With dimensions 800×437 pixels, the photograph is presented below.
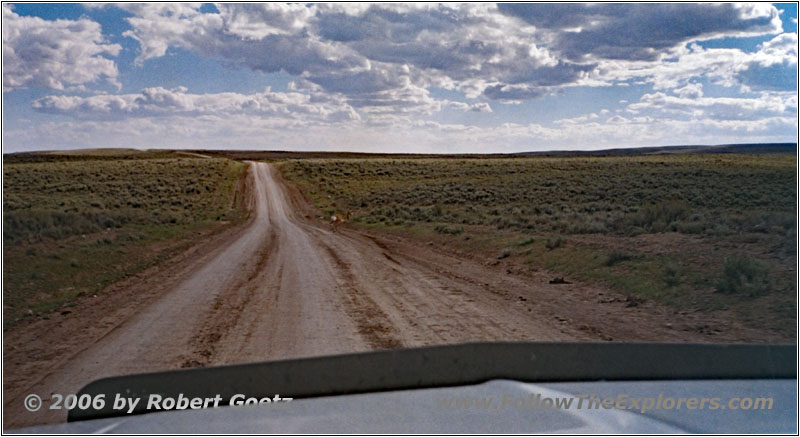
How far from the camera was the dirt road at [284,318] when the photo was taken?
21.3 feet

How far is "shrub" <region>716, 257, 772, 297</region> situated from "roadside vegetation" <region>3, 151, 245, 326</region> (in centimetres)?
1015

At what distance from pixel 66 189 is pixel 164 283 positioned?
3730cm

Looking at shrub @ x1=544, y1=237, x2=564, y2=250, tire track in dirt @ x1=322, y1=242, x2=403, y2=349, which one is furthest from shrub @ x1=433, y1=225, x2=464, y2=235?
tire track in dirt @ x1=322, y1=242, x2=403, y2=349

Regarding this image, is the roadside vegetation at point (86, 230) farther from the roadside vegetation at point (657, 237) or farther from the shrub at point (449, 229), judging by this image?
the shrub at point (449, 229)

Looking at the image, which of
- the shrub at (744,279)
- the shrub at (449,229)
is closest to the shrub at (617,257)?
the shrub at (744,279)

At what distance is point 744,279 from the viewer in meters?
9.75

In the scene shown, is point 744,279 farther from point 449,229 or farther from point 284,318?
point 449,229

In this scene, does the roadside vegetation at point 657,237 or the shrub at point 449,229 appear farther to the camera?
the shrub at point 449,229

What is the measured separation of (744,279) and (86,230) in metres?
19.1

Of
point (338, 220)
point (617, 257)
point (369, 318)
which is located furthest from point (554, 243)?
point (338, 220)

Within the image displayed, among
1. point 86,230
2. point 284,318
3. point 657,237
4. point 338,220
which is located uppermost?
point 657,237

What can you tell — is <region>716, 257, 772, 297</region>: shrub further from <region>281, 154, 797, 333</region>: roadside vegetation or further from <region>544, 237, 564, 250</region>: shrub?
<region>544, 237, 564, 250</region>: shrub

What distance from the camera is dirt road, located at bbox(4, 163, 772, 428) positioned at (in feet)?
21.3

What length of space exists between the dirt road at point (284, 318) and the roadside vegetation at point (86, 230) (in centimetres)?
132
